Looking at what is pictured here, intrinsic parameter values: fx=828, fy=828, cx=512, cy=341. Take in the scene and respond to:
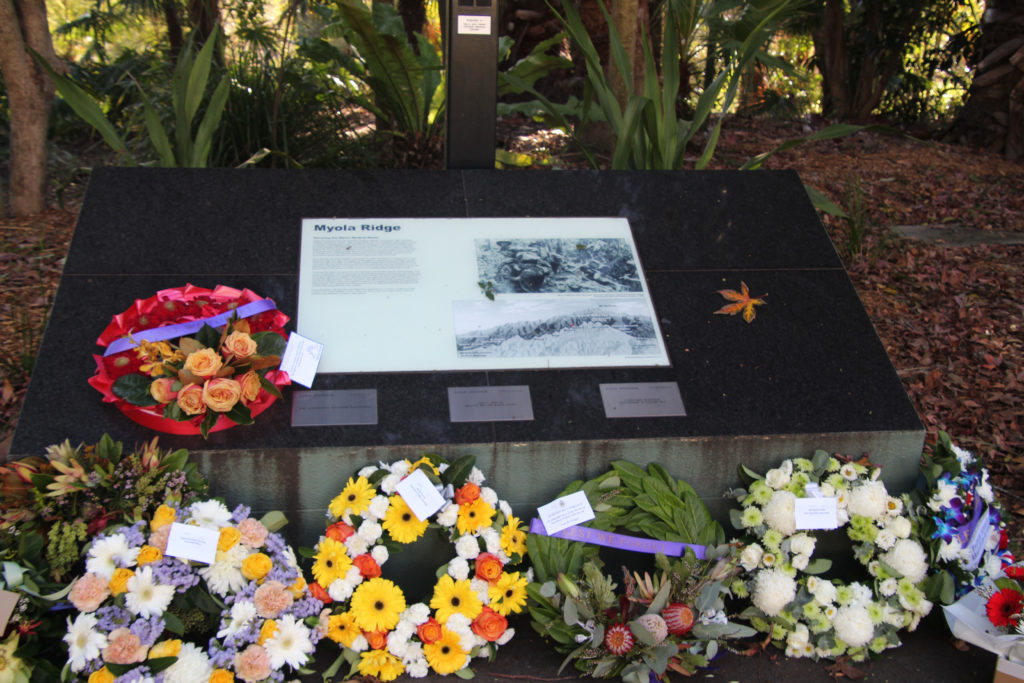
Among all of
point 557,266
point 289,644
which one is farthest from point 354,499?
point 557,266

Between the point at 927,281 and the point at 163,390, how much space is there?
4066 mm

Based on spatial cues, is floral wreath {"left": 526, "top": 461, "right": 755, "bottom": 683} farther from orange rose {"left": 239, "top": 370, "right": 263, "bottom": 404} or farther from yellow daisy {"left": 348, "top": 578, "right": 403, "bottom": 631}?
orange rose {"left": 239, "top": 370, "right": 263, "bottom": 404}

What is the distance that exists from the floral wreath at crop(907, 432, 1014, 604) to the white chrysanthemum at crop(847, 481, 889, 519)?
0.17 metres

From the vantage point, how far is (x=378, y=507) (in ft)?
7.41

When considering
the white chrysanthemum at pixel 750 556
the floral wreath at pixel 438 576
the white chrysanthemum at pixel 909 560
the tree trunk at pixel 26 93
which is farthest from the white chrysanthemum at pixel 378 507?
the tree trunk at pixel 26 93

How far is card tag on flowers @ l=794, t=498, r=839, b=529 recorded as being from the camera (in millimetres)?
2404

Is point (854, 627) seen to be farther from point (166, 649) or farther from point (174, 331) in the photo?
point (174, 331)

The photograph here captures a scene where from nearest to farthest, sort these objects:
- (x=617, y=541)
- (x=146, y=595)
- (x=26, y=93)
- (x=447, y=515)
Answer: (x=146, y=595) < (x=447, y=515) < (x=617, y=541) < (x=26, y=93)

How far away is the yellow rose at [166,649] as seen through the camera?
1965 millimetres

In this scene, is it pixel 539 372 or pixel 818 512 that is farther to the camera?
pixel 539 372

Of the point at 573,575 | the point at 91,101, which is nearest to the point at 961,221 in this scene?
the point at 573,575

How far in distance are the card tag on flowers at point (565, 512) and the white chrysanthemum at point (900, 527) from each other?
0.89 meters

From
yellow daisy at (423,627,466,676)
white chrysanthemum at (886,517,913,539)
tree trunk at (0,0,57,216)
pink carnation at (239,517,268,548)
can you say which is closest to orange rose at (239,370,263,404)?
pink carnation at (239,517,268,548)

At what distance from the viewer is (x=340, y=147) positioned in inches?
205
